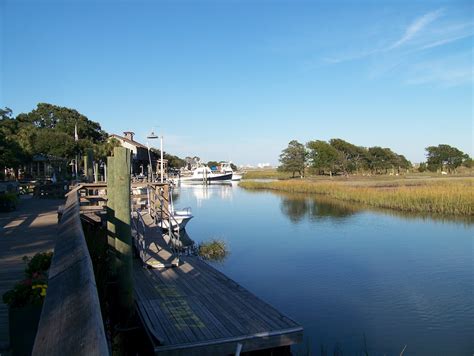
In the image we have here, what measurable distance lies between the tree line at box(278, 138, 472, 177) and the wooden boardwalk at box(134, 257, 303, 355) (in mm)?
73676

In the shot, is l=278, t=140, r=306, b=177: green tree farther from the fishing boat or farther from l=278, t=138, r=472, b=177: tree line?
the fishing boat

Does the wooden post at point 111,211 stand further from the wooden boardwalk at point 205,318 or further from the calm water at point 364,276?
the calm water at point 364,276

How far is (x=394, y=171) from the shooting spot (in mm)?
Result: 91312

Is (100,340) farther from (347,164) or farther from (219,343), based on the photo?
(347,164)

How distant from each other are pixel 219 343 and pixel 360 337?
4.41 metres

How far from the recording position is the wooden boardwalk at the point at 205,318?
6258 mm

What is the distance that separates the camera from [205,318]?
7145 millimetres

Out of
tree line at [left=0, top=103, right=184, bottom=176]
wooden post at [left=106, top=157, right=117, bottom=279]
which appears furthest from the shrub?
tree line at [left=0, top=103, right=184, bottom=176]

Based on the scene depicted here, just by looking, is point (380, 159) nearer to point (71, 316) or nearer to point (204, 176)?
Result: point (204, 176)

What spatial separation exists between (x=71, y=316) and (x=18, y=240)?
9.31 m

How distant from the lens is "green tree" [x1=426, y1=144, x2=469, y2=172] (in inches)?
3573

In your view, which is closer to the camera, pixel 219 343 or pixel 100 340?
pixel 100 340

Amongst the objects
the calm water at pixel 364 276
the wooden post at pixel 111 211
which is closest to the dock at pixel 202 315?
the wooden post at pixel 111 211

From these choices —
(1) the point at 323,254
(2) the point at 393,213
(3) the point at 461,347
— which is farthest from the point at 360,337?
(2) the point at 393,213
